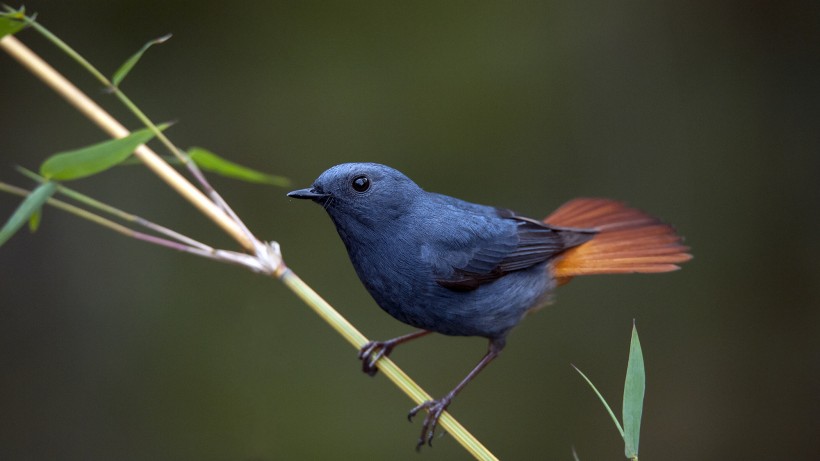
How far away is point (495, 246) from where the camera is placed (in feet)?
8.38

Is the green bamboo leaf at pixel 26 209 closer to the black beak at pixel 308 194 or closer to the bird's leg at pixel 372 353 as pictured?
the black beak at pixel 308 194

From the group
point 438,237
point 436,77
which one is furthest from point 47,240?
point 438,237

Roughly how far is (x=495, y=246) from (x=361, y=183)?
1.93 ft

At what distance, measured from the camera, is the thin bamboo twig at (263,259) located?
1938 mm

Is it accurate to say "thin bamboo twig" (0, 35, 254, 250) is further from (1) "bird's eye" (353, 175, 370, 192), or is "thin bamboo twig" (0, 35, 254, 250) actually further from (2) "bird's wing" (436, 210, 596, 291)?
(2) "bird's wing" (436, 210, 596, 291)

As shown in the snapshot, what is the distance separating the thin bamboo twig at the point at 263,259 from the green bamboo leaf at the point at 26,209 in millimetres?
336

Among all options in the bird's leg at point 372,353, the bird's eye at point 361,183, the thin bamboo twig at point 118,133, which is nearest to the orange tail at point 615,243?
the bird's leg at point 372,353

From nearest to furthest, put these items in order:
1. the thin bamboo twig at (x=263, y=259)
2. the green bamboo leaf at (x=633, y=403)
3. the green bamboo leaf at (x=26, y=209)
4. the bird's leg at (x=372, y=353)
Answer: the green bamboo leaf at (x=633, y=403)
the green bamboo leaf at (x=26, y=209)
the thin bamboo twig at (x=263, y=259)
the bird's leg at (x=372, y=353)

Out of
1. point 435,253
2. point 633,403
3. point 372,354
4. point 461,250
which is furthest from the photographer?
point 372,354

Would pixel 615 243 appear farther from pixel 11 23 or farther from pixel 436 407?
pixel 11 23

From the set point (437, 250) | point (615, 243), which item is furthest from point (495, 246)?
point (615, 243)

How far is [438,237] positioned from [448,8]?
260 cm

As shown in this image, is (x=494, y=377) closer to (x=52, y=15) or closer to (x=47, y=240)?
(x=47, y=240)

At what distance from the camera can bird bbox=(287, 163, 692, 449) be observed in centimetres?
218
